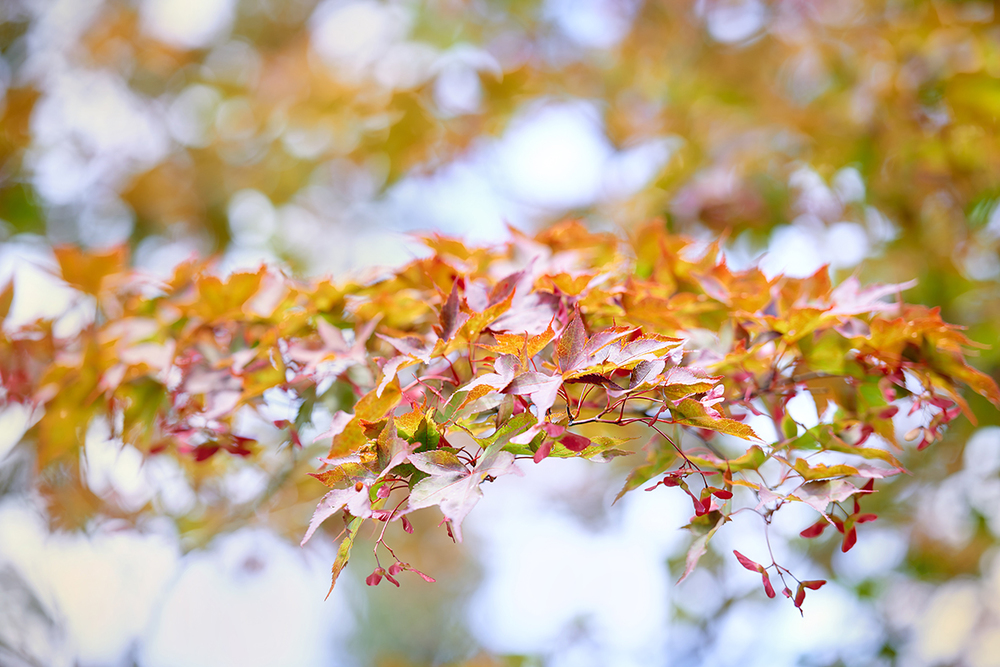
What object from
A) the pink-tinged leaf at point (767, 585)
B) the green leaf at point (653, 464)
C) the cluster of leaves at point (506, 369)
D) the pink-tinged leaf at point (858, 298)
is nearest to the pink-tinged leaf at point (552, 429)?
the cluster of leaves at point (506, 369)

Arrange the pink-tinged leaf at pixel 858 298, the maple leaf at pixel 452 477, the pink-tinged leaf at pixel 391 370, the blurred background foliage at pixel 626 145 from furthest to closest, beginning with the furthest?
the blurred background foliage at pixel 626 145, the pink-tinged leaf at pixel 858 298, the pink-tinged leaf at pixel 391 370, the maple leaf at pixel 452 477

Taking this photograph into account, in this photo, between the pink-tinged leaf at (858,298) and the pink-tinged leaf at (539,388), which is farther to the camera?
the pink-tinged leaf at (858,298)

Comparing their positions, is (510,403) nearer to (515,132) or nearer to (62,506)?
(62,506)

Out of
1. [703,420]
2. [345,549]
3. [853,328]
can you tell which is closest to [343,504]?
[345,549]

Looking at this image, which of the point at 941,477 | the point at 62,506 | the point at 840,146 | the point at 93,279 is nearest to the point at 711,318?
the point at 93,279

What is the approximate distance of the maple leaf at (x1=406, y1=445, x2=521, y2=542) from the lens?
43 centimetres

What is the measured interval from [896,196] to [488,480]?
5.15 feet

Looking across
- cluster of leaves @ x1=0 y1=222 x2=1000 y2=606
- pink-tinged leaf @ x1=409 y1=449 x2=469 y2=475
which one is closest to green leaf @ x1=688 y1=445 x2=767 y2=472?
cluster of leaves @ x1=0 y1=222 x2=1000 y2=606

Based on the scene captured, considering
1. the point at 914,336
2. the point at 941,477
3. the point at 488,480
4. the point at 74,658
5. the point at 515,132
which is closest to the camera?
the point at 488,480

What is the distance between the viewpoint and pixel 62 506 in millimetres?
1286

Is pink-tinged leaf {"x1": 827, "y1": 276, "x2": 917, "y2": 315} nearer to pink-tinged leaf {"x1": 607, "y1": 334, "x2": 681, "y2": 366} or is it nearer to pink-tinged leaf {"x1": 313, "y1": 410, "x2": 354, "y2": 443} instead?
pink-tinged leaf {"x1": 607, "y1": 334, "x2": 681, "y2": 366}

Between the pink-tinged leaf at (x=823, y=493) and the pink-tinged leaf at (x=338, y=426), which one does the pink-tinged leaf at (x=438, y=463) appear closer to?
the pink-tinged leaf at (x=338, y=426)

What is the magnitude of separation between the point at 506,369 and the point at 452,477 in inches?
3.7

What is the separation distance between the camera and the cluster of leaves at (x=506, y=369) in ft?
1.62
